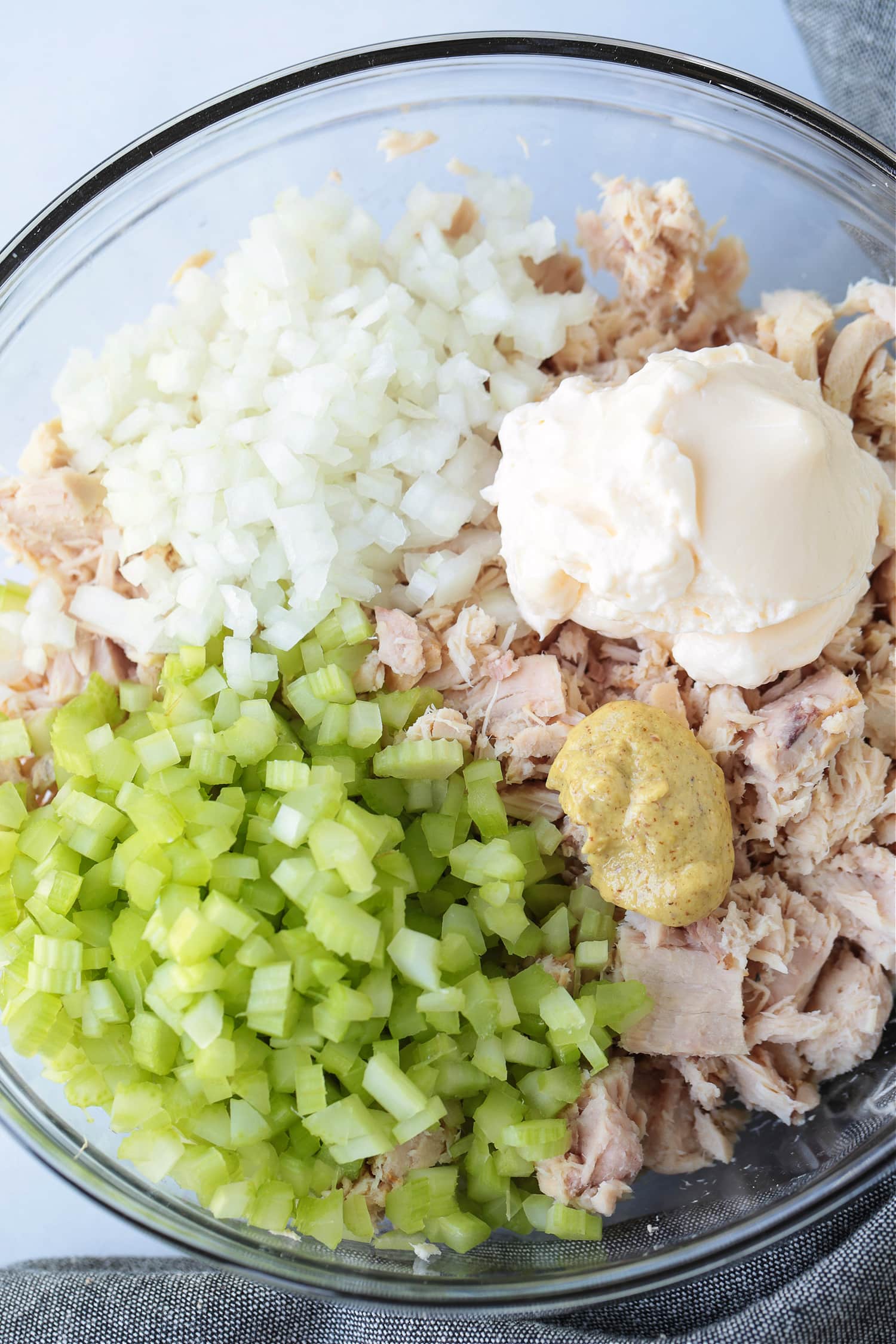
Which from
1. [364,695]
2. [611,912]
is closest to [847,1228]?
[611,912]

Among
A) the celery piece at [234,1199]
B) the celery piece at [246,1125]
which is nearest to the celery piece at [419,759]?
the celery piece at [246,1125]

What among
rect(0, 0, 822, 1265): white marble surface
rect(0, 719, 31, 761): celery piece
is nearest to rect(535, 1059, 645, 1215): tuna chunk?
rect(0, 719, 31, 761): celery piece

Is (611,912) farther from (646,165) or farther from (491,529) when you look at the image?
(646,165)

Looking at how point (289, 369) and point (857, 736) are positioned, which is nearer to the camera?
point (857, 736)

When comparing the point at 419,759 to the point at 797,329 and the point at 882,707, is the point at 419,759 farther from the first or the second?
the point at 797,329

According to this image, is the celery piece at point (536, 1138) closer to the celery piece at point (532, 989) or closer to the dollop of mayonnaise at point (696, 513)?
the celery piece at point (532, 989)

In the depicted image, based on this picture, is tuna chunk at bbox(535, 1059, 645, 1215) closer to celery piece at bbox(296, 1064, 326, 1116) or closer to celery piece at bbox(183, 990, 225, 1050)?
celery piece at bbox(296, 1064, 326, 1116)
